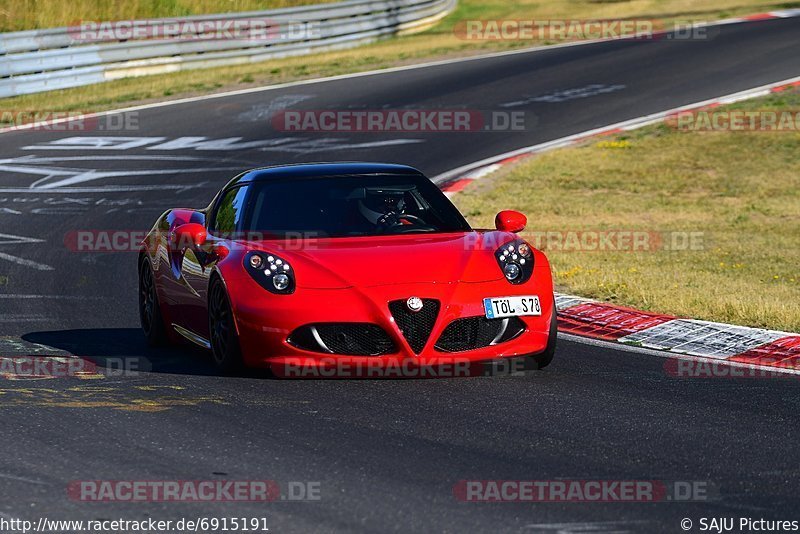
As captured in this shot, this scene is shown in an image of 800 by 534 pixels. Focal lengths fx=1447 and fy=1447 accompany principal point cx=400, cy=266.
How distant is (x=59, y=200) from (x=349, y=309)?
9350 mm

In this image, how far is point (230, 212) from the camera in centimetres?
947

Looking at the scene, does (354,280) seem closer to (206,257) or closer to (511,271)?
(511,271)

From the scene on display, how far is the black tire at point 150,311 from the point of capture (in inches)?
387

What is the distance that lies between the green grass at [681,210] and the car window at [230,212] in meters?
3.13

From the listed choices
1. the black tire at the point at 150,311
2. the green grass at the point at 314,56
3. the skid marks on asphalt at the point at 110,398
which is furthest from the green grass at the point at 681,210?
the green grass at the point at 314,56

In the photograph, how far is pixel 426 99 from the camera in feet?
75.1

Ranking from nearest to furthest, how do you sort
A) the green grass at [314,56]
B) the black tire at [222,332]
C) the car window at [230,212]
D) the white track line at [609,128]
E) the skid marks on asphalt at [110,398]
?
the skid marks on asphalt at [110,398]
the black tire at [222,332]
the car window at [230,212]
the white track line at [609,128]
the green grass at [314,56]

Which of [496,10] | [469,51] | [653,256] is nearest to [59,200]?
[653,256]

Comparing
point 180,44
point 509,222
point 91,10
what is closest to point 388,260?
point 509,222

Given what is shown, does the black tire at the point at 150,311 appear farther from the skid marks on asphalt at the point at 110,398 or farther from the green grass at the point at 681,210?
the green grass at the point at 681,210

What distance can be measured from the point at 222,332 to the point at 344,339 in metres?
0.87

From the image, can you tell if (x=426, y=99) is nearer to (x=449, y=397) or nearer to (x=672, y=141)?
(x=672, y=141)

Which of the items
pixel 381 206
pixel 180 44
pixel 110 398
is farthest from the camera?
pixel 180 44

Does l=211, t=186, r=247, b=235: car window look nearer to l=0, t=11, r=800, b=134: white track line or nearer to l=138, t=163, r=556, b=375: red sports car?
l=138, t=163, r=556, b=375: red sports car
